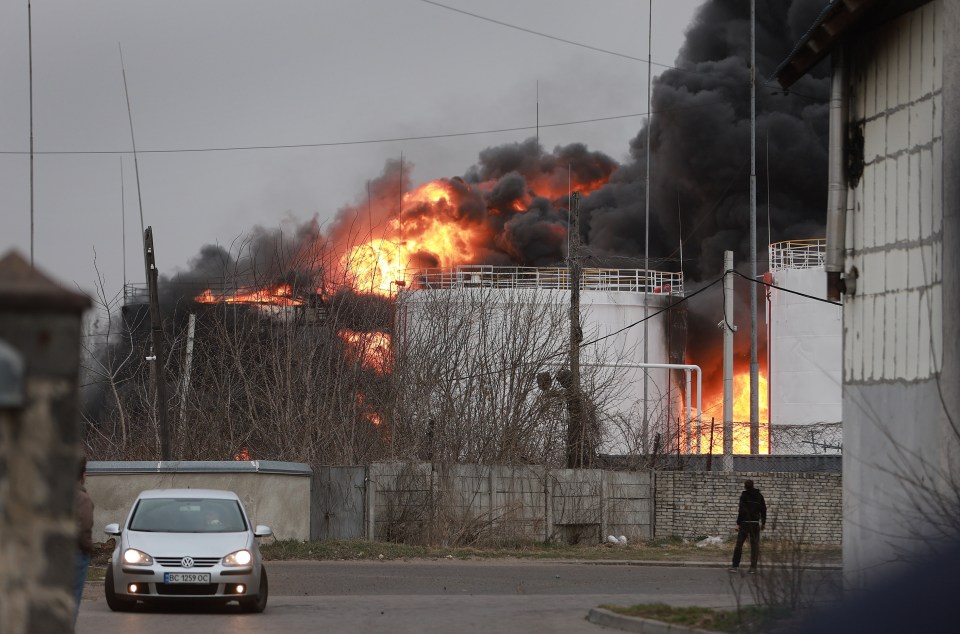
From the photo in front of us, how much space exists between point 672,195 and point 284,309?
3100 centimetres

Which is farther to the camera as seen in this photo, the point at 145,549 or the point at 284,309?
the point at 284,309

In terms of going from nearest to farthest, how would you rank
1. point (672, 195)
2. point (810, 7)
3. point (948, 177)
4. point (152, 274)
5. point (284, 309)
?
point (948, 177) < point (152, 274) < point (284, 309) < point (810, 7) < point (672, 195)

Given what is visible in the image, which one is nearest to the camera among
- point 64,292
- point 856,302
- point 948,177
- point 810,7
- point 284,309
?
point 64,292

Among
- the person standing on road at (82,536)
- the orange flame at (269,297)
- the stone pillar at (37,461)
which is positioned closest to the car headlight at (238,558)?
the person standing on road at (82,536)

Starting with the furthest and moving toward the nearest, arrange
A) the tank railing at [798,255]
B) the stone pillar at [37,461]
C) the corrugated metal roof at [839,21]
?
1. the tank railing at [798,255]
2. the corrugated metal roof at [839,21]
3. the stone pillar at [37,461]

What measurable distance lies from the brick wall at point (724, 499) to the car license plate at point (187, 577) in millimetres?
20757

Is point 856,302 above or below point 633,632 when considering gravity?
above

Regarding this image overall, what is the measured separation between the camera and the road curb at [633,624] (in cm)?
1408

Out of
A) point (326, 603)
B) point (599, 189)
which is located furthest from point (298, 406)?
point (599, 189)

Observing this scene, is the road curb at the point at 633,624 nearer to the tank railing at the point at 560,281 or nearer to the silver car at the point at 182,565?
the silver car at the point at 182,565

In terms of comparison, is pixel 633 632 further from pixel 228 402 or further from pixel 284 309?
pixel 284 309

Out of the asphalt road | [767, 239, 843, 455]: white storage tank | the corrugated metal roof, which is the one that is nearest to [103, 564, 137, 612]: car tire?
the asphalt road

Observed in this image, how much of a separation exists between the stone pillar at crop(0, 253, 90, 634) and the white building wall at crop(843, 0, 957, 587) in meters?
9.80

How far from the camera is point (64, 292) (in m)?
5.00
